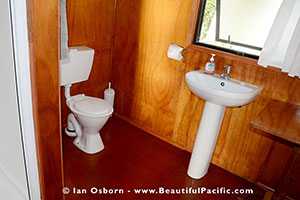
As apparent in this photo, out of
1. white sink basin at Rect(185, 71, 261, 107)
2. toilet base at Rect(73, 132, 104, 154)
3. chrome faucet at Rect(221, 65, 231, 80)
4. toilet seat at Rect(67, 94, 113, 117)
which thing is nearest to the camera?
white sink basin at Rect(185, 71, 261, 107)

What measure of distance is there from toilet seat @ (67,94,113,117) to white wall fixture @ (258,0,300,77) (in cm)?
130

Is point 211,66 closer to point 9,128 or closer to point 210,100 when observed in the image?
point 210,100

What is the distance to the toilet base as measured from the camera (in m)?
2.27

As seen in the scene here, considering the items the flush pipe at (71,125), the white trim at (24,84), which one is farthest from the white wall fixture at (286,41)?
the flush pipe at (71,125)

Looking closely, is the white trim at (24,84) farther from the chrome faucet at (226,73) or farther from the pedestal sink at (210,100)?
the chrome faucet at (226,73)

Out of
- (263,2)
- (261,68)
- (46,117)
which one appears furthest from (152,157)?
(263,2)

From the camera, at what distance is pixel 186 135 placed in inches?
96.3

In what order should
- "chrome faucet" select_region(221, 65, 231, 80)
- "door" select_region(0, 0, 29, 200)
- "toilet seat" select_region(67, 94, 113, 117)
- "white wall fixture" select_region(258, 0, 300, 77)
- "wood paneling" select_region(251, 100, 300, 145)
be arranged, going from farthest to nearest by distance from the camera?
"toilet seat" select_region(67, 94, 113, 117), "chrome faucet" select_region(221, 65, 231, 80), "white wall fixture" select_region(258, 0, 300, 77), "wood paneling" select_region(251, 100, 300, 145), "door" select_region(0, 0, 29, 200)

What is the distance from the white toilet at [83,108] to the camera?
2.12 metres

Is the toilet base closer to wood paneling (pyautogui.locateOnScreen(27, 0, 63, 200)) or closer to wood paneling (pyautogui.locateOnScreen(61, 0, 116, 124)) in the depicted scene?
wood paneling (pyautogui.locateOnScreen(61, 0, 116, 124))

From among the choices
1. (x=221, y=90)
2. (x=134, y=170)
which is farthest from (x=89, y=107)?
(x=221, y=90)

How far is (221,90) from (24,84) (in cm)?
124

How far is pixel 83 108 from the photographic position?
2137mm

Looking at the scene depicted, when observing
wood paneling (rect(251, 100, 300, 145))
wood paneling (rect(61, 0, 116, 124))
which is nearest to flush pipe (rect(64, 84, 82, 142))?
wood paneling (rect(61, 0, 116, 124))
